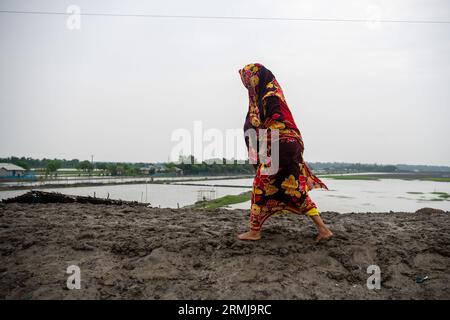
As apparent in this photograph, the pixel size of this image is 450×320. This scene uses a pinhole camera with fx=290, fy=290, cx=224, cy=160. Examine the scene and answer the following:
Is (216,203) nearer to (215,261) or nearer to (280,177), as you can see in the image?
(280,177)

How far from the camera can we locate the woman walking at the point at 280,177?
8.38 feet

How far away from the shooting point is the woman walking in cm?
255

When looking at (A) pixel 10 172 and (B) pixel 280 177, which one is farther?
(A) pixel 10 172

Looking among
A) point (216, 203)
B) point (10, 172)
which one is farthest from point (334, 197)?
point (10, 172)

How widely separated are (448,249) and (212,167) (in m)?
74.1

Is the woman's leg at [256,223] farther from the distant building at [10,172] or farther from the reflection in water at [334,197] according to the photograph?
the distant building at [10,172]

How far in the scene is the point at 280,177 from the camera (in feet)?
8.43

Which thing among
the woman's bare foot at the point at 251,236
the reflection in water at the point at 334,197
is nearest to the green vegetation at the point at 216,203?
the reflection in water at the point at 334,197

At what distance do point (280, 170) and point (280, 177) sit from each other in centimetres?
6

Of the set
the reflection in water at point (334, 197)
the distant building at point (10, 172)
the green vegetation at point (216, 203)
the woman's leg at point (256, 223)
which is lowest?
the reflection in water at point (334, 197)

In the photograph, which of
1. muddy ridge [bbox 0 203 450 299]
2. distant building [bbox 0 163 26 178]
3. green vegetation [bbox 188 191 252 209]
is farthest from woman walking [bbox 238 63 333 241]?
distant building [bbox 0 163 26 178]

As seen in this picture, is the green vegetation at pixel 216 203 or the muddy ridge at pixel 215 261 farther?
the green vegetation at pixel 216 203
